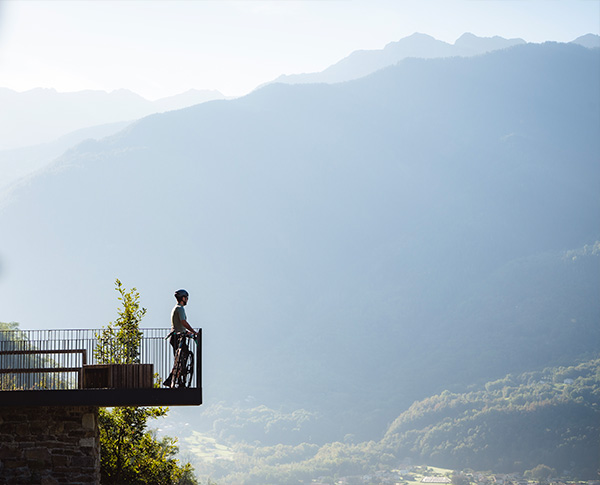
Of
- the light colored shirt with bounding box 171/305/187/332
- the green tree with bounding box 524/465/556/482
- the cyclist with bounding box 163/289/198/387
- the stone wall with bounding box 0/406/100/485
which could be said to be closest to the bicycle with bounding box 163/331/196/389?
the cyclist with bounding box 163/289/198/387

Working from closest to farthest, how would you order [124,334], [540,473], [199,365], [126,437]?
1. [199,365]
2. [124,334]
3. [126,437]
4. [540,473]

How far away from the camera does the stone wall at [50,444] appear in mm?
15430

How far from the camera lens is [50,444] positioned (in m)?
15.5

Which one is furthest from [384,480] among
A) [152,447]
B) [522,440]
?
[152,447]

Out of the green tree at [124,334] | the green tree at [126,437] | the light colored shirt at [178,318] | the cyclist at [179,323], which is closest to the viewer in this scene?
the cyclist at [179,323]

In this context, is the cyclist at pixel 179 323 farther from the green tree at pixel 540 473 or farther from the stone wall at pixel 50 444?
the green tree at pixel 540 473

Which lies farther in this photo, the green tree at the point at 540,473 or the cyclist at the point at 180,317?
the green tree at the point at 540,473

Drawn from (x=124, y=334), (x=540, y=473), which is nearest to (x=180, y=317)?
(x=124, y=334)

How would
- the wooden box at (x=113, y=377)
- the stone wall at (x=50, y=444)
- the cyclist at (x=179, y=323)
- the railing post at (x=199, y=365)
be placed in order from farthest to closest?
1. the stone wall at (x=50, y=444)
2. the wooden box at (x=113, y=377)
3. the railing post at (x=199, y=365)
4. the cyclist at (x=179, y=323)

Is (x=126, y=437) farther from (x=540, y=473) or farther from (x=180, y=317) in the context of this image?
(x=540, y=473)

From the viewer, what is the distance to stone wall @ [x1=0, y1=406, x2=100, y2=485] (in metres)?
15.4

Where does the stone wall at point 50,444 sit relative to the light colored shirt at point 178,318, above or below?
below

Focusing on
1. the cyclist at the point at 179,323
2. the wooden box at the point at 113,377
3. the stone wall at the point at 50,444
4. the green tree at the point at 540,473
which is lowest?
the green tree at the point at 540,473

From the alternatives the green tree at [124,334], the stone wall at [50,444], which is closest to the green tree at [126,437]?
the green tree at [124,334]
